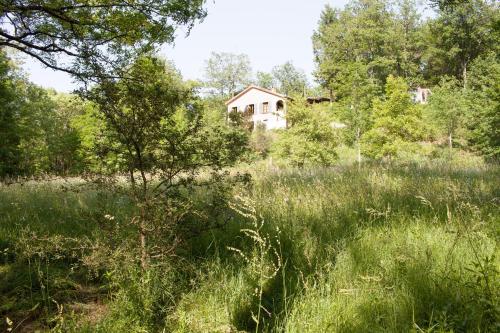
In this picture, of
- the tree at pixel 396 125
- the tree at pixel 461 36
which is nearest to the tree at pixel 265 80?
the tree at pixel 461 36

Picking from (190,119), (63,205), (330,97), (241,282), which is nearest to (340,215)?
(241,282)

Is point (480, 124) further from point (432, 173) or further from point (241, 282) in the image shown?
point (241, 282)

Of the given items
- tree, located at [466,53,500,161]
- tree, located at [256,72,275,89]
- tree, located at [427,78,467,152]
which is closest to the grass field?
tree, located at [466,53,500,161]

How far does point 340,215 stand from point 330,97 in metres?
50.6

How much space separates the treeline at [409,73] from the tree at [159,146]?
1926cm

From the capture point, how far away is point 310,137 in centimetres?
1925

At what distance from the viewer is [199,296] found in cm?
300

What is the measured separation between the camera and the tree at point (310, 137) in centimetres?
1880

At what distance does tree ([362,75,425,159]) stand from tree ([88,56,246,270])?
18.8 metres

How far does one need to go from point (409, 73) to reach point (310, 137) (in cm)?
4016

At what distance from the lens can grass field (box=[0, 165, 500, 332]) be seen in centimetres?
245

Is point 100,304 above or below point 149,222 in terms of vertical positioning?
below

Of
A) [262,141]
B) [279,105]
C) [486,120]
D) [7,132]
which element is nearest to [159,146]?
[7,132]

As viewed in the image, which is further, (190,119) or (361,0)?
(361,0)
